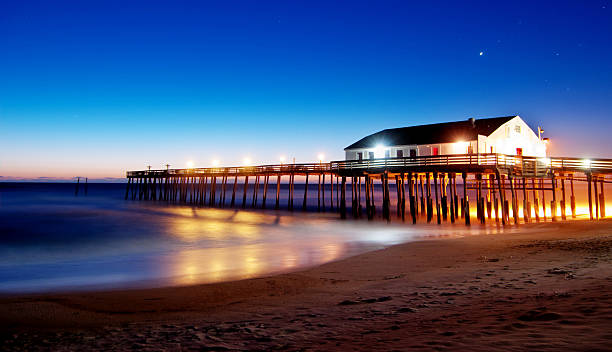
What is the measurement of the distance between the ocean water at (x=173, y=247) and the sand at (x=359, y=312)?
242 centimetres

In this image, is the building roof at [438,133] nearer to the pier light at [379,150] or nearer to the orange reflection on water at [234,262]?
the pier light at [379,150]

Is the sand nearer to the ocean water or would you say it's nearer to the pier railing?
the ocean water

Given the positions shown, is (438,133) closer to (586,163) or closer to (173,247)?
(586,163)

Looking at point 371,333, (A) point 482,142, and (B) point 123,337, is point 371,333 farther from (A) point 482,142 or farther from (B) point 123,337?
(A) point 482,142

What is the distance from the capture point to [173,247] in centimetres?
1888

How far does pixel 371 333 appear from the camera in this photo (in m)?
5.18

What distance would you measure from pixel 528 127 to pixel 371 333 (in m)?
30.9

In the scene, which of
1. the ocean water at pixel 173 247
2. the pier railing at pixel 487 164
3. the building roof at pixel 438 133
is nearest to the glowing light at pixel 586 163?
the pier railing at pixel 487 164

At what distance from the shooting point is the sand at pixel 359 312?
469 centimetres

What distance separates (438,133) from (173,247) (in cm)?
2139

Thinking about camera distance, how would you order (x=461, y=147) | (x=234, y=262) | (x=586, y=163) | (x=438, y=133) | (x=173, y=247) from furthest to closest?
(x=438, y=133) < (x=461, y=147) < (x=586, y=163) < (x=173, y=247) < (x=234, y=262)

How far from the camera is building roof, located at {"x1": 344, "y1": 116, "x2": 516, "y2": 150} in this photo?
29.2 meters

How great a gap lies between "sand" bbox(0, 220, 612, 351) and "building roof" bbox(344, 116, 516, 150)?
19.6m

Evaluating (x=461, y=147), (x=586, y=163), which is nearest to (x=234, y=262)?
(x=461, y=147)
